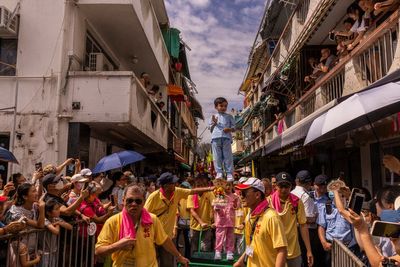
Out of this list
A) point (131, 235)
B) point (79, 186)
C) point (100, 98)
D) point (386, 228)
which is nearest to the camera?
point (386, 228)

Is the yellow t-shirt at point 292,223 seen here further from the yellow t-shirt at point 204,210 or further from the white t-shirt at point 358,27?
the white t-shirt at point 358,27

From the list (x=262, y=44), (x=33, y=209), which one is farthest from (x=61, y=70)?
(x=262, y=44)

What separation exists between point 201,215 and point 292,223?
3.29m

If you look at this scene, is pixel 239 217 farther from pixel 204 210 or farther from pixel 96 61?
pixel 96 61

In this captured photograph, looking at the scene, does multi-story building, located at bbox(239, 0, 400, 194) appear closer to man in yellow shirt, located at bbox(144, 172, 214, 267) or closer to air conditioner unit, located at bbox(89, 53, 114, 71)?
man in yellow shirt, located at bbox(144, 172, 214, 267)

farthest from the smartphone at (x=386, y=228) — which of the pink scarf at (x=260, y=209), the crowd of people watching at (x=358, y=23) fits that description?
the crowd of people watching at (x=358, y=23)

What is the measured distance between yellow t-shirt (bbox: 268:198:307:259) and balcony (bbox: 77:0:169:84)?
7939 millimetres

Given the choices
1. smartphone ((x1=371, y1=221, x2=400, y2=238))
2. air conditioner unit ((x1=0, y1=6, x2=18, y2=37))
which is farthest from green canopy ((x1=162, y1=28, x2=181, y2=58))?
smartphone ((x1=371, y1=221, x2=400, y2=238))

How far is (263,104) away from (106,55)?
8258 mm

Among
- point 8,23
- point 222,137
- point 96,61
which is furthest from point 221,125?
point 8,23

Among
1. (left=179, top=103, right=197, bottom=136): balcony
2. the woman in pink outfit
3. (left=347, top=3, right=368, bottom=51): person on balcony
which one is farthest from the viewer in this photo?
(left=179, top=103, right=197, bottom=136): balcony

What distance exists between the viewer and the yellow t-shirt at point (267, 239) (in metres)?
3.69

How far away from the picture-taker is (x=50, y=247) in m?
4.73

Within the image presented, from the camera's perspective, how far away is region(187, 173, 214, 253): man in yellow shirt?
26.6 ft
